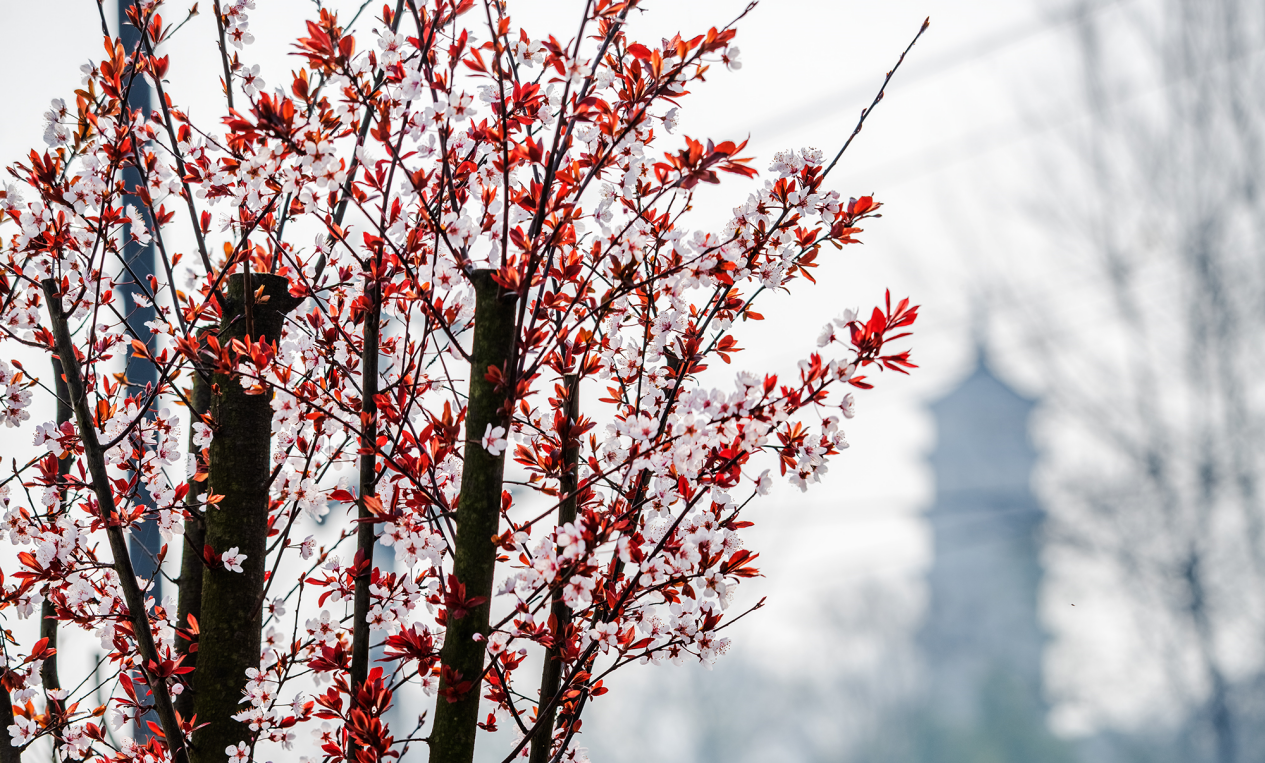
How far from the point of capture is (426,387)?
2.86 feet

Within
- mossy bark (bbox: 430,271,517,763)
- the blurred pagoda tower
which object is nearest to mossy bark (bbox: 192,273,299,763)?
mossy bark (bbox: 430,271,517,763)

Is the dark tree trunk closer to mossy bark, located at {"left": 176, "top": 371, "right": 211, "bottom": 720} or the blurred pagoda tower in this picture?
mossy bark, located at {"left": 176, "top": 371, "right": 211, "bottom": 720}

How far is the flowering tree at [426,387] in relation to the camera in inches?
27.0

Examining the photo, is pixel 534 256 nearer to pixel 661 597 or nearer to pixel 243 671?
pixel 661 597

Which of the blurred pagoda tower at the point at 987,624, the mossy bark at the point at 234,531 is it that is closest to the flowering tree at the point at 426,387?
the mossy bark at the point at 234,531

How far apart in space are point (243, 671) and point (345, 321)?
1.41 ft

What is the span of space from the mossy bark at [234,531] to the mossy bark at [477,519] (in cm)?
28

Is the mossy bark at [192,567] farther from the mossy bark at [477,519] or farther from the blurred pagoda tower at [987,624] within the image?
the blurred pagoda tower at [987,624]

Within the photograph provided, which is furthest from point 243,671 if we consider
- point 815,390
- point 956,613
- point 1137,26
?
point 1137,26

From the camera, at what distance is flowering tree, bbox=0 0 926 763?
27.0 inches

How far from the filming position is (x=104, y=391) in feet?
3.08

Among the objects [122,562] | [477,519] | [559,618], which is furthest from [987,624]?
[122,562]

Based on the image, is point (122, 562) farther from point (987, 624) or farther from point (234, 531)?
point (987, 624)

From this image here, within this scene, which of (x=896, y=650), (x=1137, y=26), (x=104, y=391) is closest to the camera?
(x=104, y=391)
